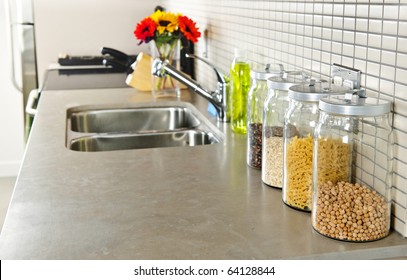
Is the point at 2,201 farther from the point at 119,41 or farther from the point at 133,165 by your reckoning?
the point at 133,165

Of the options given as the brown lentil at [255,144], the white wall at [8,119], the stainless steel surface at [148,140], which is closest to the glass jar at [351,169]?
the brown lentil at [255,144]

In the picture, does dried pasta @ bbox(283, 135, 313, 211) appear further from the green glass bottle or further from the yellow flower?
the yellow flower

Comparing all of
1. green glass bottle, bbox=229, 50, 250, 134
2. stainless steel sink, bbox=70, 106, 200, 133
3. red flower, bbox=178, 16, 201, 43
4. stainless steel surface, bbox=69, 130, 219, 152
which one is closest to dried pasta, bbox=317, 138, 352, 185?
green glass bottle, bbox=229, 50, 250, 134

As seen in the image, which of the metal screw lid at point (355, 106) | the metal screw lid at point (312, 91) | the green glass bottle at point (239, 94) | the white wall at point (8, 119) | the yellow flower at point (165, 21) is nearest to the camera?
the metal screw lid at point (355, 106)

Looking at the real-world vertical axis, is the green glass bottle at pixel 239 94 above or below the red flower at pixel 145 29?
below

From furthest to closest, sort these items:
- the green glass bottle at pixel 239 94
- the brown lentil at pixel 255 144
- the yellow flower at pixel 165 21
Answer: the yellow flower at pixel 165 21, the green glass bottle at pixel 239 94, the brown lentil at pixel 255 144

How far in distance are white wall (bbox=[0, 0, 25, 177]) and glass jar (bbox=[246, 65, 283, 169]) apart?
348cm

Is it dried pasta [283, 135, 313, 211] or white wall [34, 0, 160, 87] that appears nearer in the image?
dried pasta [283, 135, 313, 211]

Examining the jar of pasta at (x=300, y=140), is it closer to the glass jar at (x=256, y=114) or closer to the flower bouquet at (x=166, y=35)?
the glass jar at (x=256, y=114)

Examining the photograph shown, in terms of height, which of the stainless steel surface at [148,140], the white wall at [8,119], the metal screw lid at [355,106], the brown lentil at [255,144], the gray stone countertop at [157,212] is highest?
the metal screw lid at [355,106]

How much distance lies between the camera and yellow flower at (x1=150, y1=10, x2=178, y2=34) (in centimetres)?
258

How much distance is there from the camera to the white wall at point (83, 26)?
412 centimetres

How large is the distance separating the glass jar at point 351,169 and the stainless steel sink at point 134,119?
1.34 meters

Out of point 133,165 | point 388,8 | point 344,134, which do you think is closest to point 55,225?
point 133,165
